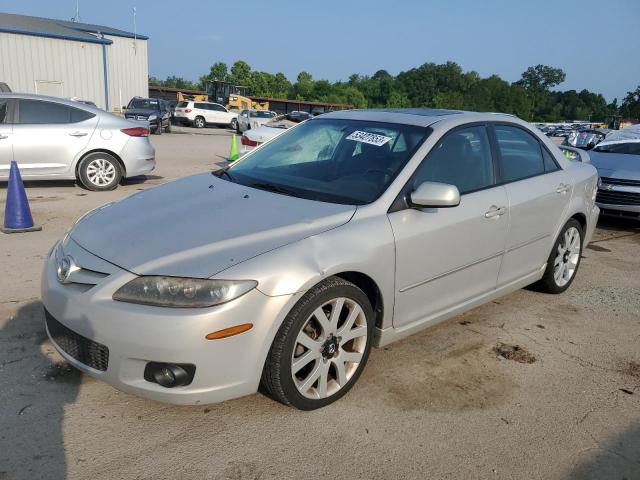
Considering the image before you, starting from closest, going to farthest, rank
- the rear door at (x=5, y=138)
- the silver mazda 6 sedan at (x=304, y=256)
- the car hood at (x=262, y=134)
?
the silver mazda 6 sedan at (x=304, y=256)
the rear door at (x=5, y=138)
the car hood at (x=262, y=134)

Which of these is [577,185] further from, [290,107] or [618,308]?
[290,107]

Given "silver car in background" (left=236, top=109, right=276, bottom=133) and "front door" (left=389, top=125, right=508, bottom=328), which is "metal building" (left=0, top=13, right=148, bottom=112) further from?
"front door" (left=389, top=125, right=508, bottom=328)

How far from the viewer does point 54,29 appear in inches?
1210

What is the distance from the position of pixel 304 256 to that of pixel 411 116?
169 centimetres

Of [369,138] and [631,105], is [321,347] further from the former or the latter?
[631,105]

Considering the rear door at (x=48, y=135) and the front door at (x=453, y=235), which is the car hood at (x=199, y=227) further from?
Result: the rear door at (x=48, y=135)

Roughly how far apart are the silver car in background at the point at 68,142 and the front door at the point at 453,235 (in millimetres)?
6628

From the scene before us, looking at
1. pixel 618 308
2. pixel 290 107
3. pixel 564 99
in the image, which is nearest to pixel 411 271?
pixel 618 308

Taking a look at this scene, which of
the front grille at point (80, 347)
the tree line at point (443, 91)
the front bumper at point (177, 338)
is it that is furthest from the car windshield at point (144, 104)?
the tree line at point (443, 91)

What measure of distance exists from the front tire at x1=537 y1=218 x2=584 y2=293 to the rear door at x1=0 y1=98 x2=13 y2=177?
293 inches

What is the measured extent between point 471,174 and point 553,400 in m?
1.54

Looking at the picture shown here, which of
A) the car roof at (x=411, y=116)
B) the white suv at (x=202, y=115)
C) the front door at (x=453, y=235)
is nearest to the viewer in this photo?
the front door at (x=453, y=235)

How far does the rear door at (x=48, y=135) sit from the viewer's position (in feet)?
26.6

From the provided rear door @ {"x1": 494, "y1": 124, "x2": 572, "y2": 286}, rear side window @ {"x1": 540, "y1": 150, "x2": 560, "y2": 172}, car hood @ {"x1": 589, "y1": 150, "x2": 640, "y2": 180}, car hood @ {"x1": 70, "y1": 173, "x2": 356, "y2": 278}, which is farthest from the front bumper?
car hood @ {"x1": 589, "y1": 150, "x2": 640, "y2": 180}
